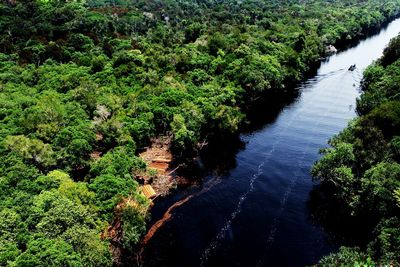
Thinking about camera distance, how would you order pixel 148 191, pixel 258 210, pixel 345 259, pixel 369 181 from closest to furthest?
pixel 345 259 < pixel 369 181 < pixel 258 210 < pixel 148 191

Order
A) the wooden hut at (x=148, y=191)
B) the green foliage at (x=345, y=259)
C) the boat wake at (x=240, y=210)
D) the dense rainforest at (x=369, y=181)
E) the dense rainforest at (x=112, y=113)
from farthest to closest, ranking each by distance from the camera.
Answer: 1. the wooden hut at (x=148, y=191)
2. the boat wake at (x=240, y=210)
3. the dense rainforest at (x=112, y=113)
4. the dense rainforest at (x=369, y=181)
5. the green foliage at (x=345, y=259)

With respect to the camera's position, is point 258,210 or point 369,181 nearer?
point 369,181

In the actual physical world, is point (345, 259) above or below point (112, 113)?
below

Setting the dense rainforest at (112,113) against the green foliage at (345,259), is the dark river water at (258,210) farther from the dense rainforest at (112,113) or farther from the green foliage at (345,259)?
the green foliage at (345,259)

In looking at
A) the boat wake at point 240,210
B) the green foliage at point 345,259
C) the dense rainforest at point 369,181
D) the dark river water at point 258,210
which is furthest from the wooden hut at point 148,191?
the green foliage at point 345,259

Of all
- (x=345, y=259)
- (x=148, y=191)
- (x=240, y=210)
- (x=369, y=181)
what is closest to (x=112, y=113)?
(x=148, y=191)

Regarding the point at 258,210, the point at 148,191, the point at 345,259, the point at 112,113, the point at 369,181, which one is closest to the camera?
the point at 345,259

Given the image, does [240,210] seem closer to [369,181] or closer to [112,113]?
[369,181]

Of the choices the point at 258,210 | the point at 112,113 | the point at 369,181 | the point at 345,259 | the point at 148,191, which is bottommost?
the point at 258,210
